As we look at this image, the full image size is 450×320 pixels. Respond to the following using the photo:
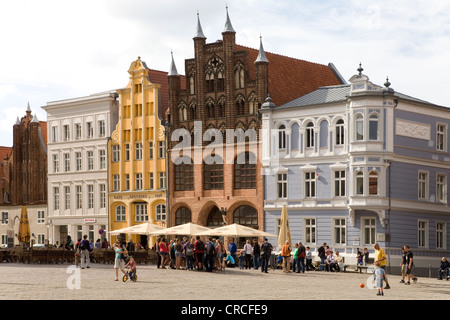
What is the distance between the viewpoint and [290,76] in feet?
225

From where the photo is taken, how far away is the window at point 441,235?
60.9 metres

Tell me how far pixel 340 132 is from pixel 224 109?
1055cm

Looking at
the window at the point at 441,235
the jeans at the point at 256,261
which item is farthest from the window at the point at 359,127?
the jeans at the point at 256,261

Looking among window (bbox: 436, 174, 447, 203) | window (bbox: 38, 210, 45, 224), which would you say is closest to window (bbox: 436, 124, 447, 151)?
window (bbox: 436, 174, 447, 203)

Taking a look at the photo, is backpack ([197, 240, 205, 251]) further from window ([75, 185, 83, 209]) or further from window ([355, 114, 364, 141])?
window ([75, 185, 83, 209])

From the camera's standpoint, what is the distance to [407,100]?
191 ft

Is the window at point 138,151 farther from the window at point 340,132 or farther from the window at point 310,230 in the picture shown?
the window at point 340,132

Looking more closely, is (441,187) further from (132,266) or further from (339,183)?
(132,266)

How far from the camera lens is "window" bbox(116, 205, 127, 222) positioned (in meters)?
73.9

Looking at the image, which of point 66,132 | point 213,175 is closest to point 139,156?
point 213,175

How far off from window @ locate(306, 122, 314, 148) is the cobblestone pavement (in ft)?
57.9

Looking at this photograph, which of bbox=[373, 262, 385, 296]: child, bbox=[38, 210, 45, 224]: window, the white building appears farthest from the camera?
bbox=[38, 210, 45, 224]: window

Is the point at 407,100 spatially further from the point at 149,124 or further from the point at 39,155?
the point at 39,155

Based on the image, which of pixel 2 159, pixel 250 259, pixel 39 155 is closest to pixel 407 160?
pixel 250 259
